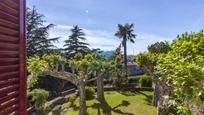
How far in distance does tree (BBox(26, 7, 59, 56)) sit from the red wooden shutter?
32116 mm

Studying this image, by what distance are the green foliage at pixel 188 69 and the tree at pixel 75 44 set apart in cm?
3659

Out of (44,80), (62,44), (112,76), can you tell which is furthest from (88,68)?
(62,44)

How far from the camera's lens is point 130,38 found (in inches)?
1767

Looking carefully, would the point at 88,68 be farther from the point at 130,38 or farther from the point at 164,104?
the point at 130,38

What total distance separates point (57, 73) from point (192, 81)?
14812 mm

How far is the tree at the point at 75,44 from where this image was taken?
42.4m

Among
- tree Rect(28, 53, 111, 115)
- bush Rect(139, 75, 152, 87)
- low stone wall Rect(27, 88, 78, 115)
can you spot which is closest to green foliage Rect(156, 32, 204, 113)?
tree Rect(28, 53, 111, 115)

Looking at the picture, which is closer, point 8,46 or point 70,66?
point 8,46

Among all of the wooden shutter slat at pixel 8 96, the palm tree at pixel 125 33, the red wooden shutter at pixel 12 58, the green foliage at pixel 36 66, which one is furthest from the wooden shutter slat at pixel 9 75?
the palm tree at pixel 125 33

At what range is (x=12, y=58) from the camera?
233cm

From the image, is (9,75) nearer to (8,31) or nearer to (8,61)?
(8,61)

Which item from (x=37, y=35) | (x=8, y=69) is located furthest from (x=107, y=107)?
(x=8, y=69)

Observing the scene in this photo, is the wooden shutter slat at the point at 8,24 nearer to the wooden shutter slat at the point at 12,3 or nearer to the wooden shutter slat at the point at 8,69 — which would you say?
the wooden shutter slat at the point at 12,3

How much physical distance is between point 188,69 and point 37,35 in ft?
108
